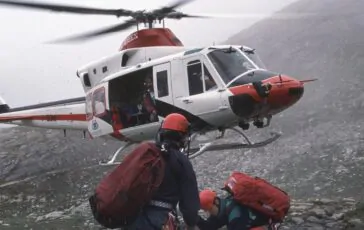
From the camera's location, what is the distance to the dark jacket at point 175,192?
375 cm

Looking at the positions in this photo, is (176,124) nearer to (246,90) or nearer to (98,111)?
(246,90)

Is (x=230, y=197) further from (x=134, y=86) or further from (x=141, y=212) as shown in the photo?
(x=134, y=86)

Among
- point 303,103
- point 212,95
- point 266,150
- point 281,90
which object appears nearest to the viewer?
point 281,90

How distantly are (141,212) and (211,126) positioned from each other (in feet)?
14.7

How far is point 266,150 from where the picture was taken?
46.7ft

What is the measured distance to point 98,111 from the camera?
9305 mm

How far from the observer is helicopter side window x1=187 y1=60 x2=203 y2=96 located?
7912 mm

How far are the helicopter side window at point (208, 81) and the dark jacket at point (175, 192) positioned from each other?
4.04 m

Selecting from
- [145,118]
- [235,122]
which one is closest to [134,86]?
[145,118]

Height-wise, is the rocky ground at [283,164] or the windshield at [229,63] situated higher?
the windshield at [229,63]

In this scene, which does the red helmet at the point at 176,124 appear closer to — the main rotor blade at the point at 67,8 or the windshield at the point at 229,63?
the windshield at the point at 229,63

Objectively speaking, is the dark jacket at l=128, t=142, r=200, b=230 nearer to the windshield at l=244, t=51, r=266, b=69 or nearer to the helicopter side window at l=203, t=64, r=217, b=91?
the helicopter side window at l=203, t=64, r=217, b=91

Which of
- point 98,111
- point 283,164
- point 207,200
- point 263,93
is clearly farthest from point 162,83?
point 283,164

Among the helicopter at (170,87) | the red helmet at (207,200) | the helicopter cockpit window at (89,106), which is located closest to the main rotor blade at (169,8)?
the helicopter at (170,87)
